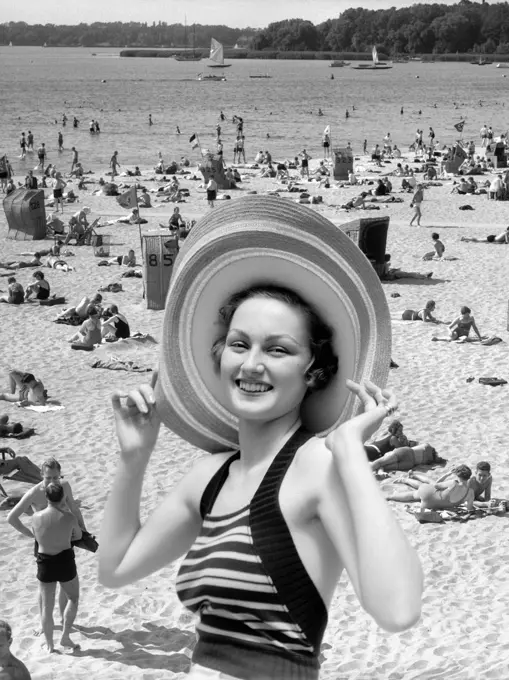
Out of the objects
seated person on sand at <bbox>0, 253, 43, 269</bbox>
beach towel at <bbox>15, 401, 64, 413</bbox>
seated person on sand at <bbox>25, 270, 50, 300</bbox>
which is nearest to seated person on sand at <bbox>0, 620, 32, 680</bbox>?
beach towel at <bbox>15, 401, 64, 413</bbox>

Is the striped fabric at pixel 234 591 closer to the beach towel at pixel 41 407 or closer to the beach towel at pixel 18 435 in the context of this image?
the beach towel at pixel 18 435

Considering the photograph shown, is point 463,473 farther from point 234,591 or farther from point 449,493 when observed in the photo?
point 234,591

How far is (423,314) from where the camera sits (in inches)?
677

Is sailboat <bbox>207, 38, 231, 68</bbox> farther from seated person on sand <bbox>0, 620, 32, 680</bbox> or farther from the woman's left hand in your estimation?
the woman's left hand

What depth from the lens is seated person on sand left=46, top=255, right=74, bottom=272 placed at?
21.8 metres

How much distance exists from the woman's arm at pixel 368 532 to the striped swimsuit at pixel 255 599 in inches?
4.3

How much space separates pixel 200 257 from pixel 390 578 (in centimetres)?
82

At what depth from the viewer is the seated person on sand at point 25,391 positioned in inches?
517

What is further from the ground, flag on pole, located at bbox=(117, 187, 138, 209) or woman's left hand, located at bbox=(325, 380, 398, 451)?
woman's left hand, located at bbox=(325, 380, 398, 451)

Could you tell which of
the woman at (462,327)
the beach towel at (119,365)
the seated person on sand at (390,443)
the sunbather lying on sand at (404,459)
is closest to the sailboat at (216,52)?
the woman at (462,327)

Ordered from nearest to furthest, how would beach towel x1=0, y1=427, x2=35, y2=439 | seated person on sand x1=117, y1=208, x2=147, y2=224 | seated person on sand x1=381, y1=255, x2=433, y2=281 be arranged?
beach towel x1=0, y1=427, x2=35, y2=439 → seated person on sand x1=381, y1=255, x2=433, y2=281 → seated person on sand x1=117, y1=208, x2=147, y2=224

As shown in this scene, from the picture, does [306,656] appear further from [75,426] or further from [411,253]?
[411,253]

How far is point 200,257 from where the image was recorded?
239 centimetres

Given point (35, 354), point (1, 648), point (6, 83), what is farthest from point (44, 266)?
point (6, 83)
